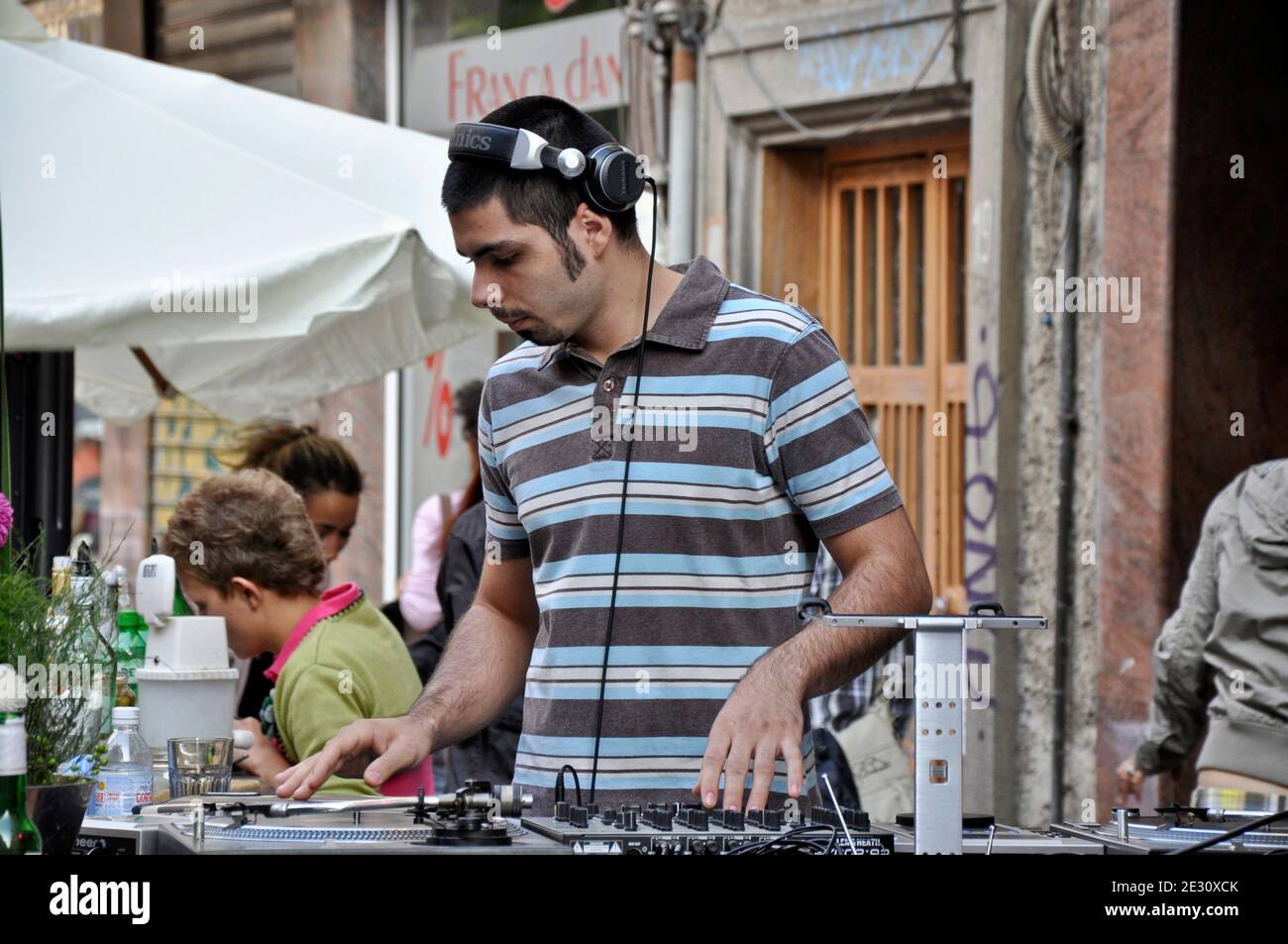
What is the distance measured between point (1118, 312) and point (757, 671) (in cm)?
394

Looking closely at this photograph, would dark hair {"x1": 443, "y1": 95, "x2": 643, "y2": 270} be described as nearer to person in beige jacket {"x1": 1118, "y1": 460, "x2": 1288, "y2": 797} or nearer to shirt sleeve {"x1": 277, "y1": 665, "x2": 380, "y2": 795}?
shirt sleeve {"x1": 277, "y1": 665, "x2": 380, "y2": 795}

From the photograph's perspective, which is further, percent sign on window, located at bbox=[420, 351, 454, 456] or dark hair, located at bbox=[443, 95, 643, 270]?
percent sign on window, located at bbox=[420, 351, 454, 456]

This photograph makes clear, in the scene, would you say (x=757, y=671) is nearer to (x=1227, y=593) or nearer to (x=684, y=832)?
(x=684, y=832)

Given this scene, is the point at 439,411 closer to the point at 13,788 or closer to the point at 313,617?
the point at 313,617

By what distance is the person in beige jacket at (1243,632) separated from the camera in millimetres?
4363

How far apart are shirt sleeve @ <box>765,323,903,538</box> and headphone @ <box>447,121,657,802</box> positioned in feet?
0.75

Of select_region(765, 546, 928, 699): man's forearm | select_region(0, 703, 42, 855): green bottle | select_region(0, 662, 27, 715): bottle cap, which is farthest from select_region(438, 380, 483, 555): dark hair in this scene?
select_region(0, 703, 42, 855): green bottle

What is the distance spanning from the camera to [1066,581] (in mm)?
6332

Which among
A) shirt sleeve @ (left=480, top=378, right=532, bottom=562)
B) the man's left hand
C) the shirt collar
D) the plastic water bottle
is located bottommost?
the plastic water bottle

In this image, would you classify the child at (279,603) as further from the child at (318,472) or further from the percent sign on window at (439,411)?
the percent sign on window at (439,411)

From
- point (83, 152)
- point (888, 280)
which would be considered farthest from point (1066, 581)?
point (83, 152)

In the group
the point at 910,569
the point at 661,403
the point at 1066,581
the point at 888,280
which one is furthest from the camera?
the point at 888,280

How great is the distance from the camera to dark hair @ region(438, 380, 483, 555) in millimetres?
5691

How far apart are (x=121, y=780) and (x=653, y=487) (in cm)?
98
